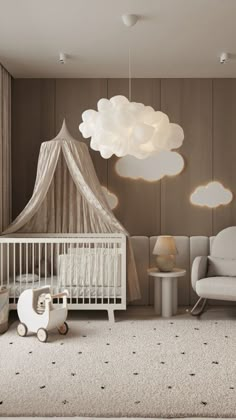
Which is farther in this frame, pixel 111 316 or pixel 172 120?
pixel 172 120

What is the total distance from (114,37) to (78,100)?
1443mm

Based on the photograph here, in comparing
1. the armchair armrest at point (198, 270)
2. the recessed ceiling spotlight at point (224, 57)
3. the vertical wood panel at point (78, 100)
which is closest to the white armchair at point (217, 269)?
the armchair armrest at point (198, 270)

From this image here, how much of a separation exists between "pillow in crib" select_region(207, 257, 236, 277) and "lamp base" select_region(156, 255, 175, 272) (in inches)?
18.6

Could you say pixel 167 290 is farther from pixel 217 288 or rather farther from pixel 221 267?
pixel 221 267

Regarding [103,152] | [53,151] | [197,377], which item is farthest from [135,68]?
[197,377]

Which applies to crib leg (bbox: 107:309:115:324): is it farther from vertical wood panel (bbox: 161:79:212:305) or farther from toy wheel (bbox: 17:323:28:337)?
vertical wood panel (bbox: 161:79:212:305)

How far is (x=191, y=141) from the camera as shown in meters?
5.49

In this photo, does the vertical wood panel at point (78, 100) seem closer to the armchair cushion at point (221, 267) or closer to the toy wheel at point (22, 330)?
the armchair cushion at point (221, 267)

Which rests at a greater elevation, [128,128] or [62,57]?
[62,57]

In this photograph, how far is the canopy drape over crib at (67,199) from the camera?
191 inches

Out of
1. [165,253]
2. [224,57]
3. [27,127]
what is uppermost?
[224,57]

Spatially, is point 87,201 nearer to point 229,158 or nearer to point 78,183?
point 78,183

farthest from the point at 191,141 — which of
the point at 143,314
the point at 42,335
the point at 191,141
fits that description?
the point at 42,335

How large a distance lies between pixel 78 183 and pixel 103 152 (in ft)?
3.34
